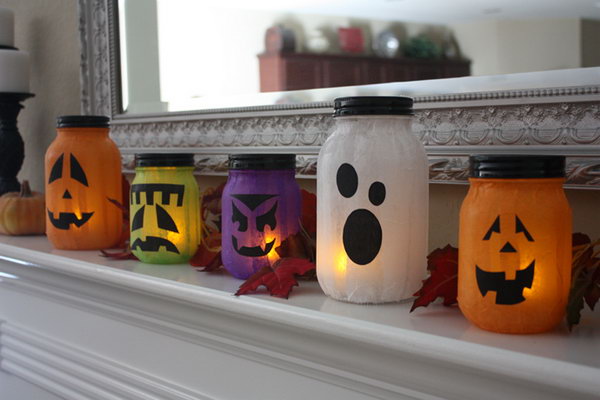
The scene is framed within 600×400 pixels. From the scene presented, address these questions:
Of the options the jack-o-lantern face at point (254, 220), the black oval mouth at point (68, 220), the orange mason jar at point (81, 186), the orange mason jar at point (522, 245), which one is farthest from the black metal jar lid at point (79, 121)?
the orange mason jar at point (522, 245)

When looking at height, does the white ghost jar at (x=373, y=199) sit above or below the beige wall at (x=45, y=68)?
below

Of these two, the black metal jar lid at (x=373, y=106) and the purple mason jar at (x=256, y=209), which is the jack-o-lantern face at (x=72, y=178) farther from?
the black metal jar lid at (x=373, y=106)

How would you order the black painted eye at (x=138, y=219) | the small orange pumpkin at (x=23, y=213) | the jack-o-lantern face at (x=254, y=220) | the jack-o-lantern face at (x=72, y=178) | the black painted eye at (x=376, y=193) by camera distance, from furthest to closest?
the small orange pumpkin at (x=23, y=213), the jack-o-lantern face at (x=72, y=178), the black painted eye at (x=138, y=219), the jack-o-lantern face at (x=254, y=220), the black painted eye at (x=376, y=193)

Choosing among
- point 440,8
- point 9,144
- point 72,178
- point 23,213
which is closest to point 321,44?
point 440,8

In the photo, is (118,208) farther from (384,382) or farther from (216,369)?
(384,382)

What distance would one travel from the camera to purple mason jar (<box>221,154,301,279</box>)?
674 millimetres

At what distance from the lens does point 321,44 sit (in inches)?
32.5

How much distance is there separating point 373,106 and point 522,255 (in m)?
0.17

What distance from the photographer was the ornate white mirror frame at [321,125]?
638 millimetres

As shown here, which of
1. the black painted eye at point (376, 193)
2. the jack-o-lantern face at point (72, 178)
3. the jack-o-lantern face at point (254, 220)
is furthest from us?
the jack-o-lantern face at point (72, 178)

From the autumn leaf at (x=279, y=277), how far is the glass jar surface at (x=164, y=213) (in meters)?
0.17

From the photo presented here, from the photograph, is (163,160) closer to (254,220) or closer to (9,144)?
(254,220)

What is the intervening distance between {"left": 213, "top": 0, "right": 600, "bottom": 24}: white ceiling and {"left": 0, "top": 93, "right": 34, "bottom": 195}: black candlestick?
0.56 m

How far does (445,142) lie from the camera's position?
727 mm
